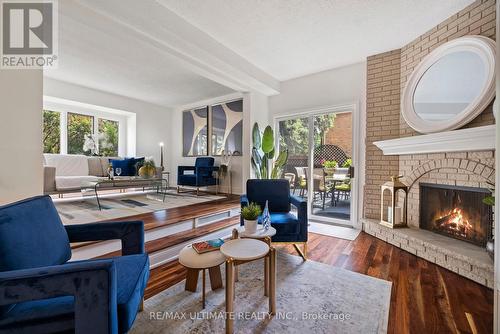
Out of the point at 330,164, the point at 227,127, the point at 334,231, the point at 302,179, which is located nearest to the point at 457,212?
the point at 334,231

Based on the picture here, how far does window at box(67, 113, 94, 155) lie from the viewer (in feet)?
16.0

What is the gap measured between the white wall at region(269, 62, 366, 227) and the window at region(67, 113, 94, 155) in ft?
14.5

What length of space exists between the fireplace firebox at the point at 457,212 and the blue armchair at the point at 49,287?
316cm

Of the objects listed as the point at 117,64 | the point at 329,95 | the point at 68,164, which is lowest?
the point at 68,164

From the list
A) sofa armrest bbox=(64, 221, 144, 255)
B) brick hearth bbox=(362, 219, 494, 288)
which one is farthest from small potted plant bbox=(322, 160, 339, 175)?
sofa armrest bbox=(64, 221, 144, 255)

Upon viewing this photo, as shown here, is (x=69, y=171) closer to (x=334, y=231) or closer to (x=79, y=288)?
(x=79, y=288)

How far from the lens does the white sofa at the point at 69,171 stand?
3.05 m

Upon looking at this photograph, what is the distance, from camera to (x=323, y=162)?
388 centimetres

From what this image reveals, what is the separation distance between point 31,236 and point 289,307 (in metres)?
1.62

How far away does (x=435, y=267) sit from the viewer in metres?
2.22

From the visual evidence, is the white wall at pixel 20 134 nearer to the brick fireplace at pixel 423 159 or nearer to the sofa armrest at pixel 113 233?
the sofa armrest at pixel 113 233

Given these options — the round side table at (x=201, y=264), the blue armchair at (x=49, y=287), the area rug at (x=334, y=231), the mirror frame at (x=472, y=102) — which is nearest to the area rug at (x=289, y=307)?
the round side table at (x=201, y=264)

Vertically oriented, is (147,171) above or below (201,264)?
above

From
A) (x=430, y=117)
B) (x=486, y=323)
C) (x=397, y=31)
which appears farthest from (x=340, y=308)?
(x=397, y=31)
